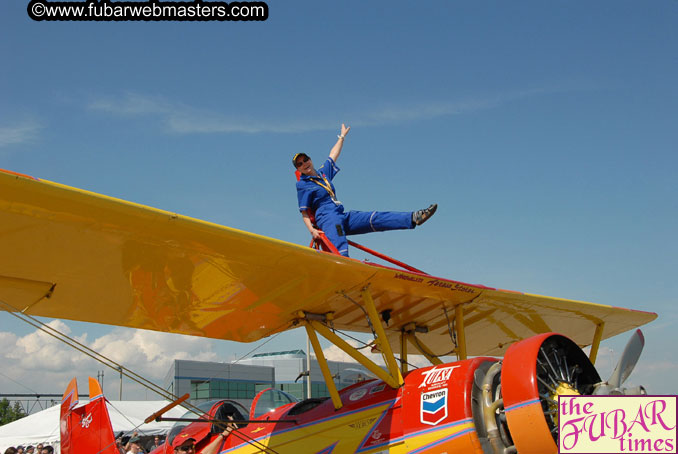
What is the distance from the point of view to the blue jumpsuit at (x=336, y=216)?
6816 mm

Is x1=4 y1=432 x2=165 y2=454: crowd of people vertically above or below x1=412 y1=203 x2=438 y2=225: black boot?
below

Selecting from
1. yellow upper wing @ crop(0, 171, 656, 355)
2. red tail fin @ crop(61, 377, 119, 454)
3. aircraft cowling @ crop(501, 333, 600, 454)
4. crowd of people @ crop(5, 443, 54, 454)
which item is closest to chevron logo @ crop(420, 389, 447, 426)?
aircraft cowling @ crop(501, 333, 600, 454)

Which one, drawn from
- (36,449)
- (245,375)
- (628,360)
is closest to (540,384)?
(628,360)

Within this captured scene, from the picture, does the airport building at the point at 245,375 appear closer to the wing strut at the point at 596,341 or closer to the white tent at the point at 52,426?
the white tent at the point at 52,426

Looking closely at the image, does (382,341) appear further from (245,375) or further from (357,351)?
(245,375)

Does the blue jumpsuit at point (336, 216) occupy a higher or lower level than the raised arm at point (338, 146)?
lower

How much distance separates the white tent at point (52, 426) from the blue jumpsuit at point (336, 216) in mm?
14874

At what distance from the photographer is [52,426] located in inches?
817

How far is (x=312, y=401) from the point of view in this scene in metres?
6.88

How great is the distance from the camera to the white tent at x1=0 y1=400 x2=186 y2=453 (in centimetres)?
1997

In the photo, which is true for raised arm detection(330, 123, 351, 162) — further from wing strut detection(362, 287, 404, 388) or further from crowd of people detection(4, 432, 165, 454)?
crowd of people detection(4, 432, 165, 454)

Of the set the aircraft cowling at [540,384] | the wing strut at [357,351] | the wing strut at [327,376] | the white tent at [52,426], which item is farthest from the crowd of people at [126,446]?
the aircraft cowling at [540,384]

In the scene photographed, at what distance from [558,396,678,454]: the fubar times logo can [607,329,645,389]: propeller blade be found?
15.0 inches

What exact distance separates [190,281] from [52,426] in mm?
18750
